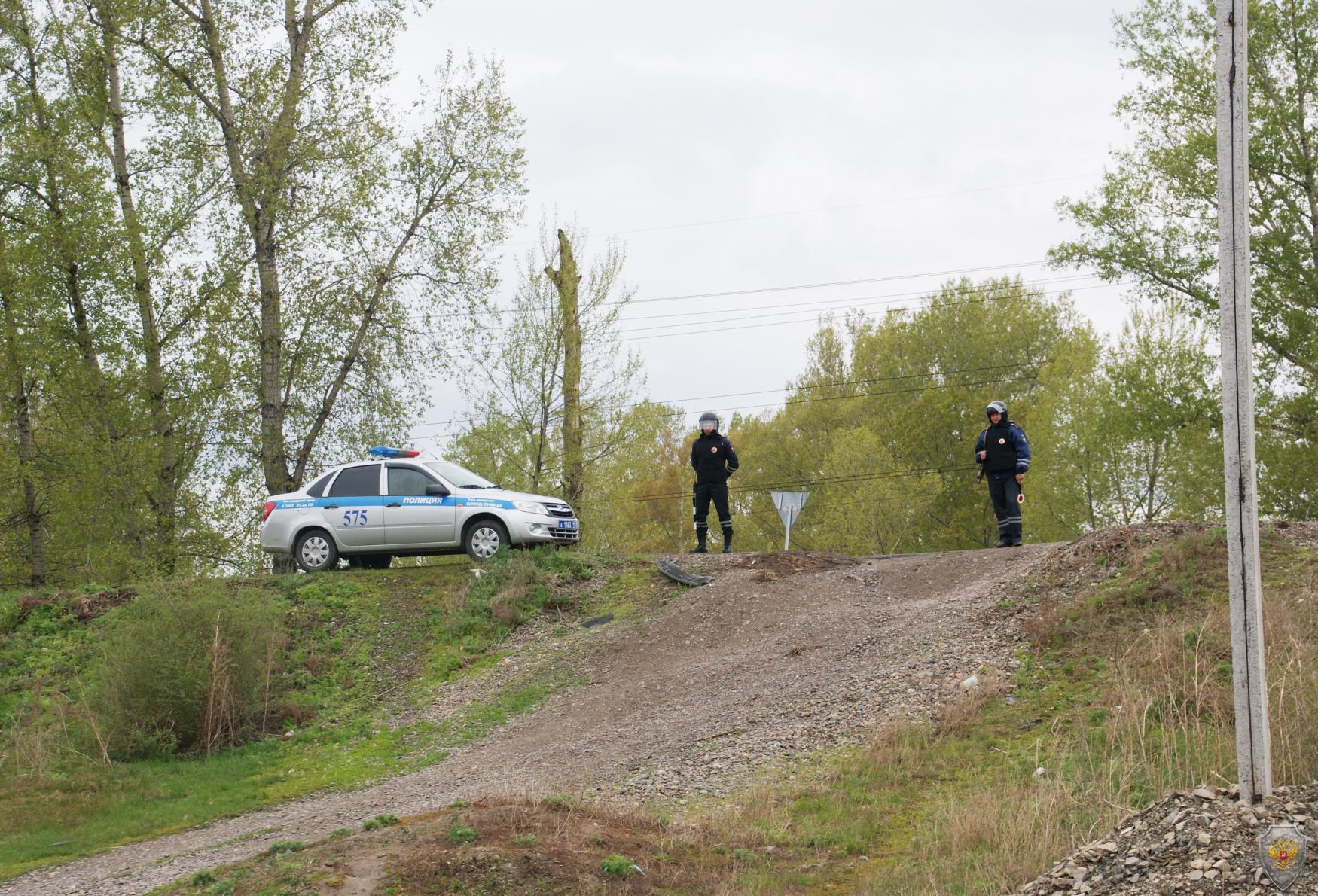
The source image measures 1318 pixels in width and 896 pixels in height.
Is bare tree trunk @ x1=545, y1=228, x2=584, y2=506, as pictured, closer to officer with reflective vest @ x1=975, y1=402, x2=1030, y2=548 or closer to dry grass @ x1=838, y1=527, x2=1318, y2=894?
officer with reflective vest @ x1=975, y1=402, x2=1030, y2=548

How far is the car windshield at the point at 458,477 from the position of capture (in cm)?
1870

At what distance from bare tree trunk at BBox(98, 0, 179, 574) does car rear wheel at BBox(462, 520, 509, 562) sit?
28.4ft

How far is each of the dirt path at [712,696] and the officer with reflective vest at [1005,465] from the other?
1039 mm

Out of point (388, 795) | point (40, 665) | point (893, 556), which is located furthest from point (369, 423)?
point (388, 795)

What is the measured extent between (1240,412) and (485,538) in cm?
1362

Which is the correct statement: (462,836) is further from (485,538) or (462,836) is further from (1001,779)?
(485,538)

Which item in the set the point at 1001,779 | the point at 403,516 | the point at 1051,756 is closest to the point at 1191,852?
the point at 1001,779

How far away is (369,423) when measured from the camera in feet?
85.7

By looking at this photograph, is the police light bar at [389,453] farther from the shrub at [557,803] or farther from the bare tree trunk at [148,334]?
the shrub at [557,803]

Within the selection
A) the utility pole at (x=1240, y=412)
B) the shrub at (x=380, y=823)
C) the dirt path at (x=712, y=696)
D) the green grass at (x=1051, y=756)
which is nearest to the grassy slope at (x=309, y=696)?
the dirt path at (x=712, y=696)

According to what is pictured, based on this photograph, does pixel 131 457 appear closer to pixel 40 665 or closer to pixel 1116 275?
pixel 40 665

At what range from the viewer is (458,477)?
1897 centimetres

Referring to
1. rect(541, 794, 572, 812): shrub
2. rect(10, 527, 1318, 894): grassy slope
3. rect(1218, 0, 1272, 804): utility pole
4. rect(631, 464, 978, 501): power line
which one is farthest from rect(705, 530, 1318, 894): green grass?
rect(631, 464, 978, 501): power line

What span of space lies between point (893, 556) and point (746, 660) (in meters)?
4.46
